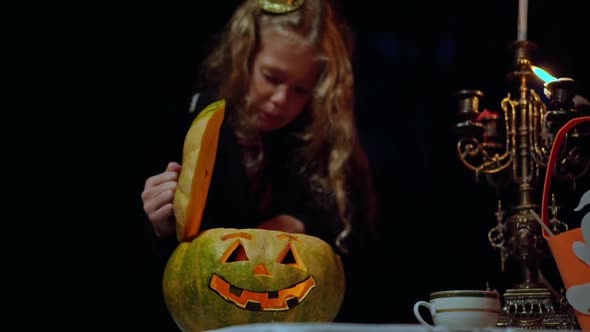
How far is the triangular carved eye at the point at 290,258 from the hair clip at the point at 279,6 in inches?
38.3

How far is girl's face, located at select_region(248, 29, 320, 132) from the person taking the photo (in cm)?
214

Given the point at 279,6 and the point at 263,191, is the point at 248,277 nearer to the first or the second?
the point at 263,191

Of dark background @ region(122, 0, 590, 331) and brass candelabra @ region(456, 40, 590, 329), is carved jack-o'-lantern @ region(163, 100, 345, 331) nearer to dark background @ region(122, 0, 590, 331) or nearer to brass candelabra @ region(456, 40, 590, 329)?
brass candelabra @ region(456, 40, 590, 329)

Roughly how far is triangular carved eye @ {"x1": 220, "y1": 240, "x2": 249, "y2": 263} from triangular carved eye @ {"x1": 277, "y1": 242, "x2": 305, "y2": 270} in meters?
0.07

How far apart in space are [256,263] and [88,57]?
3.25ft

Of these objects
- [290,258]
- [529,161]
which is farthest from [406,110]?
[290,258]

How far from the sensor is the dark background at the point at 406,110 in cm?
209

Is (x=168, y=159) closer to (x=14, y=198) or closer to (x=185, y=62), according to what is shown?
(x=185, y=62)

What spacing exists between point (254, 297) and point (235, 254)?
95mm

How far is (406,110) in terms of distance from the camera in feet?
7.38

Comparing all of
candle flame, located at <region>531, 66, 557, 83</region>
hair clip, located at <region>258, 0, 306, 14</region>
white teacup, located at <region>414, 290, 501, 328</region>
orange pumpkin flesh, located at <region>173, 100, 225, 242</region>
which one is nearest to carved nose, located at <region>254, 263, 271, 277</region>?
orange pumpkin flesh, located at <region>173, 100, 225, 242</region>

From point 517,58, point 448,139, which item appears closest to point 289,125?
point 448,139

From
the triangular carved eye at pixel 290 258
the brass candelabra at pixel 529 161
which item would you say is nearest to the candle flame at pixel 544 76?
the brass candelabra at pixel 529 161

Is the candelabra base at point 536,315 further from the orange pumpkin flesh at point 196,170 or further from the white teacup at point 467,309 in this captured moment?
the orange pumpkin flesh at point 196,170
